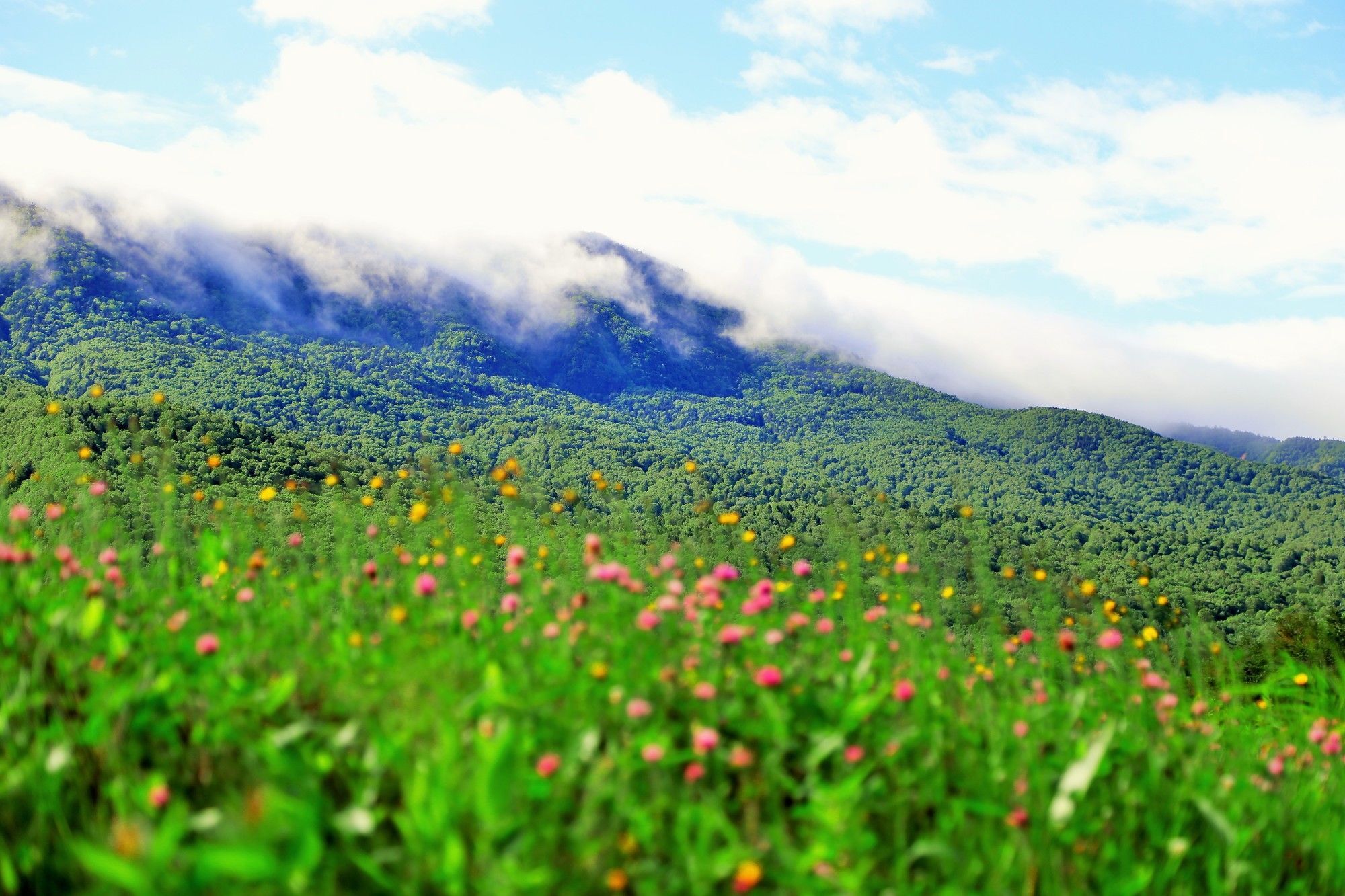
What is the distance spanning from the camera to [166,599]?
4043 mm

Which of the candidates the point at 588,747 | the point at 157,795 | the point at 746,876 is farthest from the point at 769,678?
the point at 157,795

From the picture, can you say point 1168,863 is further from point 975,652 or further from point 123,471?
point 123,471

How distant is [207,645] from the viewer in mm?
3248

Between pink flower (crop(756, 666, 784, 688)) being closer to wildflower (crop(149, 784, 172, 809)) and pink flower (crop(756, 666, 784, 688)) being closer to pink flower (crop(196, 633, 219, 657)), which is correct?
wildflower (crop(149, 784, 172, 809))

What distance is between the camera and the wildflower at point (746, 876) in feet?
7.74

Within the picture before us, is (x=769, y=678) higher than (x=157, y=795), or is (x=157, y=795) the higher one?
(x=769, y=678)

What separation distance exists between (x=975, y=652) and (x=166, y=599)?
13.9 feet

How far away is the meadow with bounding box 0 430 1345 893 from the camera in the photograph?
2.57 metres

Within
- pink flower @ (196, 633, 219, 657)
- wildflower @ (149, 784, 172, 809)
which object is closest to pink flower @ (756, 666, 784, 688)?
wildflower @ (149, 784, 172, 809)

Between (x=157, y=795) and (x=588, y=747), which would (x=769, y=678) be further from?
(x=157, y=795)

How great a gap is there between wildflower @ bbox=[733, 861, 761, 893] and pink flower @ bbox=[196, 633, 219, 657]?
6.60 ft

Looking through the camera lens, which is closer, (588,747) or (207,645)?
(588,747)

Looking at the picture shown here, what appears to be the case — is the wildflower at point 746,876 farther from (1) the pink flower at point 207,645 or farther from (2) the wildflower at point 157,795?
(1) the pink flower at point 207,645

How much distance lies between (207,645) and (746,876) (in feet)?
6.86
